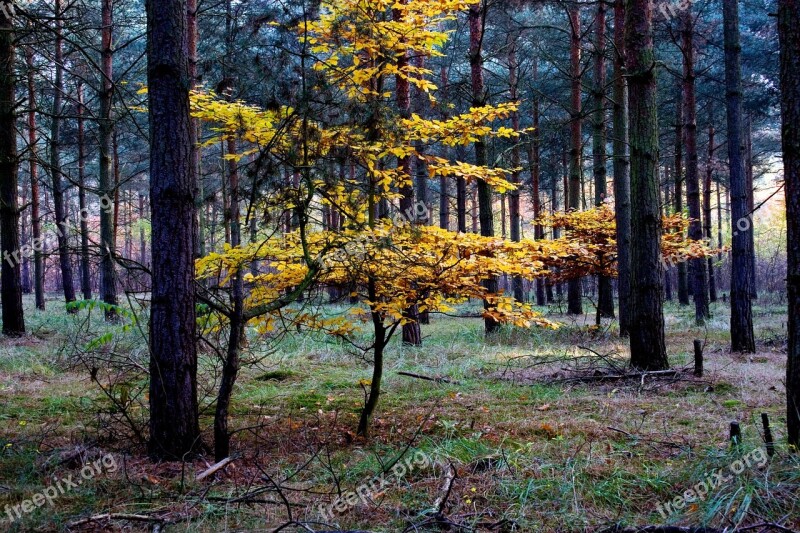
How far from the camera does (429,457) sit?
13.6ft

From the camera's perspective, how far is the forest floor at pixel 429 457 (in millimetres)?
3156

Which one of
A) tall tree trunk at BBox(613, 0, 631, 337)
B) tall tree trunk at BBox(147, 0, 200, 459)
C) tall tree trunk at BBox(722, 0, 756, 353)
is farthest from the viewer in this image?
tall tree trunk at BBox(613, 0, 631, 337)

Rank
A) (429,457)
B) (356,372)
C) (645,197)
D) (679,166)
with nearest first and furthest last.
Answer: (429,457), (645,197), (356,372), (679,166)

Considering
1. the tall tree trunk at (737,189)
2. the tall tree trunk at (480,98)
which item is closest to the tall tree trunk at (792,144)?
the tall tree trunk at (737,189)

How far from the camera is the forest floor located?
3.16m

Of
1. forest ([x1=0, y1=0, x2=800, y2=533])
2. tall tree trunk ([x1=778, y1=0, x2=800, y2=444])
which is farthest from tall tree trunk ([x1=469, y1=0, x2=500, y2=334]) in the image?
tall tree trunk ([x1=778, y1=0, x2=800, y2=444])

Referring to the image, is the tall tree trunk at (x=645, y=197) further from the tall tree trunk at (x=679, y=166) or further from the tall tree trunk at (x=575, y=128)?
the tall tree trunk at (x=679, y=166)

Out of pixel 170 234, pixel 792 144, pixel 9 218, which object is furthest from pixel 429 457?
pixel 9 218

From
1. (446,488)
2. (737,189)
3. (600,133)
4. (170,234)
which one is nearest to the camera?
(446,488)

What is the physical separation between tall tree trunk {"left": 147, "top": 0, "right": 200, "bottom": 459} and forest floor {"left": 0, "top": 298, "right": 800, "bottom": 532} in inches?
13.6

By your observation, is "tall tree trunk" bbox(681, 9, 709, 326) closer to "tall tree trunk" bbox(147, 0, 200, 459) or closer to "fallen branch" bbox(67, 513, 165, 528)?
"tall tree trunk" bbox(147, 0, 200, 459)

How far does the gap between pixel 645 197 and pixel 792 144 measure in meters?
4.04

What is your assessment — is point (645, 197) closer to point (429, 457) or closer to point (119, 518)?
point (429, 457)

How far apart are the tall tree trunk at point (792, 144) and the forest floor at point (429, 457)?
0.83 meters
